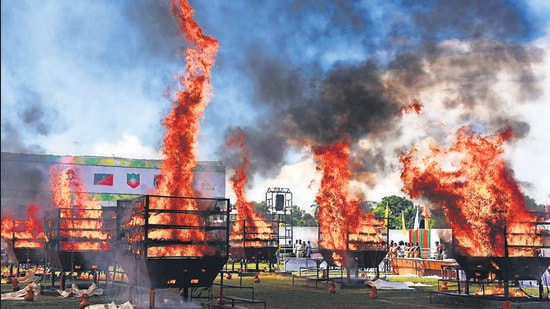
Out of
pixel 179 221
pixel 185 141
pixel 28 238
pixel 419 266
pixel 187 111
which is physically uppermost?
pixel 187 111

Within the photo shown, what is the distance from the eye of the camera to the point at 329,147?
32719 mm

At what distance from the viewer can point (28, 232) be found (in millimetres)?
31297

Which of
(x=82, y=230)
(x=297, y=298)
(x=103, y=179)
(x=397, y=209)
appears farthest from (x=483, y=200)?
(x=397, y=209)

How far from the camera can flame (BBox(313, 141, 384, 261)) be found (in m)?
30.9

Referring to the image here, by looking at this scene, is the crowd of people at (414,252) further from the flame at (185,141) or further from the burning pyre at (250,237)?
the flame at (185,141)

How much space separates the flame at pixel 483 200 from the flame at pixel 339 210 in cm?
671

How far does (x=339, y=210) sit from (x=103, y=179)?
2017 inches

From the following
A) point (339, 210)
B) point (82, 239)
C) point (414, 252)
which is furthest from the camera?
point (414, 252)

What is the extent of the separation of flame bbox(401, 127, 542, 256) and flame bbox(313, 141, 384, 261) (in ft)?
22.0

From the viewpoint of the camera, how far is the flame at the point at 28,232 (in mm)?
30359

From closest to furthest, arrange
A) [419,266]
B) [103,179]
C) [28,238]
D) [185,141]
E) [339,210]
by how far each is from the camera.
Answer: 1. [185,141]
2. [28,238]
3. [339,210]
4. [419,266]
5. [103,179]

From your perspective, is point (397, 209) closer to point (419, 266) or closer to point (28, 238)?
point (419, 266)

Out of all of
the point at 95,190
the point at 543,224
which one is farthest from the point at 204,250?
the point at 95,190

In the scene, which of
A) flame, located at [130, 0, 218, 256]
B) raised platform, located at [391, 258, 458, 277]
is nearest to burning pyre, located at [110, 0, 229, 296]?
flame, located at [130, 0, 218, 256]
